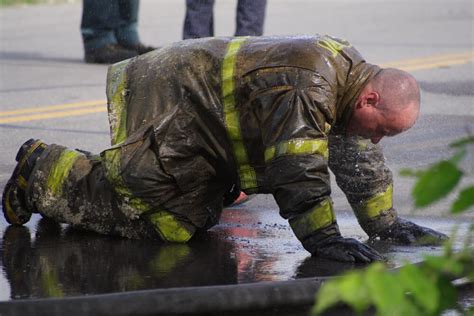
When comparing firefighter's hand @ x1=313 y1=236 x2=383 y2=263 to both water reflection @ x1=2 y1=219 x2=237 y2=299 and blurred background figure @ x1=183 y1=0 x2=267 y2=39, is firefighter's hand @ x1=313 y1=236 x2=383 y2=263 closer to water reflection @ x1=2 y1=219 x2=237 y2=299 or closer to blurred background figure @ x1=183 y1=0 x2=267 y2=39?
water reflection @ x1=2 y1=219 x2=237 y2=299

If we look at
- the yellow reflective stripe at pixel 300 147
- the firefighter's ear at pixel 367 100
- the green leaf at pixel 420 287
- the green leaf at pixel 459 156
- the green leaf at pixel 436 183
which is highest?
the green leaf at pixel 459 156

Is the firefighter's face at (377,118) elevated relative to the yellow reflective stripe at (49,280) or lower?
elevated

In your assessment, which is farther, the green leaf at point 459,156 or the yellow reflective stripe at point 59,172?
the yellow reflective stripe at point 59,172

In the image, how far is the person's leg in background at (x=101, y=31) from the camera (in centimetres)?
1034

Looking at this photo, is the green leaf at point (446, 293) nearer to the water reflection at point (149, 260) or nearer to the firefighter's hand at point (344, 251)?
the water reflection at point (149, 260)

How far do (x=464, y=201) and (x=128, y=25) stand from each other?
29.4 ft

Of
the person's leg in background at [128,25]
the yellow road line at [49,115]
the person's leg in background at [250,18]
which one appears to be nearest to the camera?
the yellow road line at [49,115]

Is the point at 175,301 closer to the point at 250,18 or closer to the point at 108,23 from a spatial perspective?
the point at 250,18

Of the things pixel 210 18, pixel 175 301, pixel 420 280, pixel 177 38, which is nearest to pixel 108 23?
pixel 177 38

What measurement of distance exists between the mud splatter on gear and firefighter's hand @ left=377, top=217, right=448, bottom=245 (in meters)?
0.04

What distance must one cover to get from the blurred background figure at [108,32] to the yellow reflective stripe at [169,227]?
5.84 metres

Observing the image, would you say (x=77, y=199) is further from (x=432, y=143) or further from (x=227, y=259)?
(x=432, y=143)

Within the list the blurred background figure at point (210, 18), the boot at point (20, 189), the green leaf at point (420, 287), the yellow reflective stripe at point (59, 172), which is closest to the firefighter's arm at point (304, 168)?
the yellow reflective stripe at point (59, 172)

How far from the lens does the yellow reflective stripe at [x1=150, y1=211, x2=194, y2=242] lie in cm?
450
